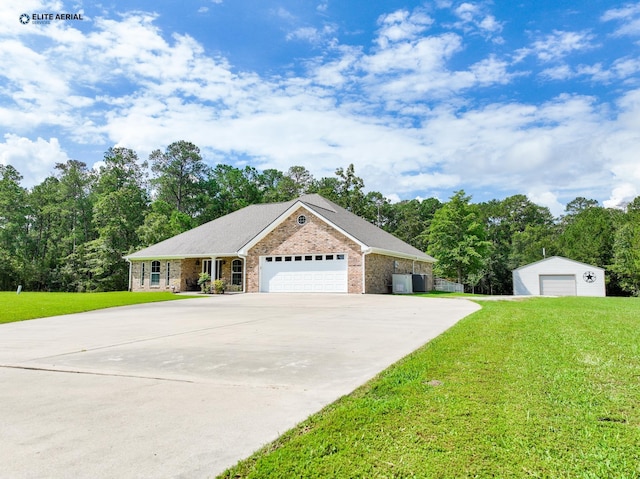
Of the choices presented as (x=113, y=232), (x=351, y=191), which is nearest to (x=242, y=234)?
(x=113, y=232)

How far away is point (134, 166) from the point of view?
174 feet

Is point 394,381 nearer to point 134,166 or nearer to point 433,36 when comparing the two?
point 433,36

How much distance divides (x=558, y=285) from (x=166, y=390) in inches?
1474

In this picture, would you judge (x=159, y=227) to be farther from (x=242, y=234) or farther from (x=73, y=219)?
(x=73, y=219)

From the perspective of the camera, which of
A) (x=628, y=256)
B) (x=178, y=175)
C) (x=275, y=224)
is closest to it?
(x=275, y=224)

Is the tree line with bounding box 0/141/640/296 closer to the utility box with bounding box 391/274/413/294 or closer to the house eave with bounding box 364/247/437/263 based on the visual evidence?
the house eave with bounding box 364/247/437/263

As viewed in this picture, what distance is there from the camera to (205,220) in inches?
1960

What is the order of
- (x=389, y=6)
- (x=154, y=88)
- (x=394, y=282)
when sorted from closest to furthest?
(x=389, y=6) → (x=154, y=88) → (x=394, y=282)

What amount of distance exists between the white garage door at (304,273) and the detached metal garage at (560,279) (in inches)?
825

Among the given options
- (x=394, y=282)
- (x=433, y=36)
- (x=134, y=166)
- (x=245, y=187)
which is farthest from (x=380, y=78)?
(x=134, y=166)

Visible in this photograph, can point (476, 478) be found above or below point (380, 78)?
below

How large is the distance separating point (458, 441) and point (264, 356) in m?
3.50

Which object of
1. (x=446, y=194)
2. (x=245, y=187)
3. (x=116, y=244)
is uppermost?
(x=245, y=187)

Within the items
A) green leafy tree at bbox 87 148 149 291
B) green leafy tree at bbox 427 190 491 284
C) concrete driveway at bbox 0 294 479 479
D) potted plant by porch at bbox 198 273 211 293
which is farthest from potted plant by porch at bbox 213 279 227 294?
green leafy tree at bbox 427 190 491 284
